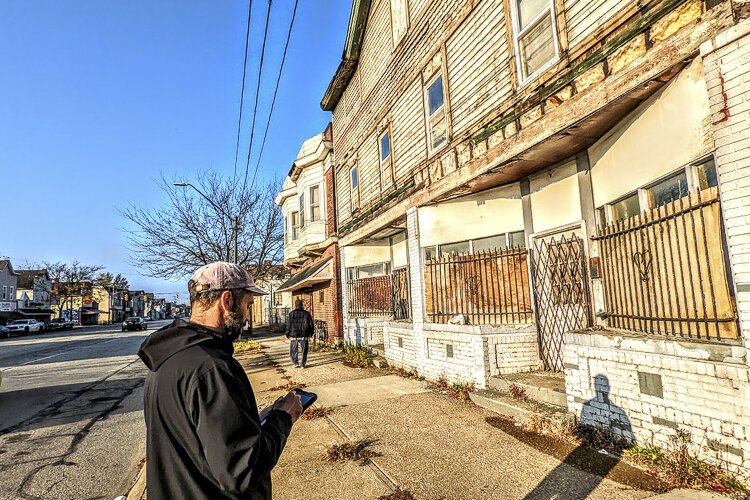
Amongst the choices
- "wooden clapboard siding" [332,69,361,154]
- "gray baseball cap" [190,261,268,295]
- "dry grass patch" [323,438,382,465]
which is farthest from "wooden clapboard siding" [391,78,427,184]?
"gray baseball cap" [190,261,268,295]

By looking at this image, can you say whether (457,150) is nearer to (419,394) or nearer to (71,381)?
(419,394)

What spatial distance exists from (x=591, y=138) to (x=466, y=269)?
3.07 m

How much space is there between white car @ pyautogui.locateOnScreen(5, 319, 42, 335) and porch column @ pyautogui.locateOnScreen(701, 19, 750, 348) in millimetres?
48758

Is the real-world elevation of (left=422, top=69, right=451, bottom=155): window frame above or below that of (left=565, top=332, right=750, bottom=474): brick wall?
above

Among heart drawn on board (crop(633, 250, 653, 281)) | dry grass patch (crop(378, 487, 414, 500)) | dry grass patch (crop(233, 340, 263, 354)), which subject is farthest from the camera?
dry grass patch (crop(233, 340, 263, 354))

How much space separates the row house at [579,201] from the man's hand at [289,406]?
350 centimetres

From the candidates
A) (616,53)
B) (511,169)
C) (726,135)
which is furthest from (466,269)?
(726,135)

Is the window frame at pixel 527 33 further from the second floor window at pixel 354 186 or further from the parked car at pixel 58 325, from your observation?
the parked car at pixel 58 325

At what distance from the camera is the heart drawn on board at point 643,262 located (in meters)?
4.46

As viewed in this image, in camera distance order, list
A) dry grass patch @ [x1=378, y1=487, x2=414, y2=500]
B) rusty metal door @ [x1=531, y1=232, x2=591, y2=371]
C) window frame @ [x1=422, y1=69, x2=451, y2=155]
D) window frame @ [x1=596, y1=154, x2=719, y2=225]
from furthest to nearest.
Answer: window frame @ [x1=422, y1=69, x2=451, y2=155] → rusty metal door @ [x1=531, y1=232, x2=591, y2=371] → window frame @ [x1=596, y1=154, x2=719, y2=225] → dry grass patch @ [x1=378, y1=487, x2=414, y2=500]

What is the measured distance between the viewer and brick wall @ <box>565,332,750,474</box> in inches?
133

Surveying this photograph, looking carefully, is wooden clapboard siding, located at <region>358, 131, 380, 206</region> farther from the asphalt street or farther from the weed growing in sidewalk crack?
the asphalt street

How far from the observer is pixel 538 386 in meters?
5.74

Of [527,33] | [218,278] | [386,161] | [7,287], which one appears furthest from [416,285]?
[7,287]
